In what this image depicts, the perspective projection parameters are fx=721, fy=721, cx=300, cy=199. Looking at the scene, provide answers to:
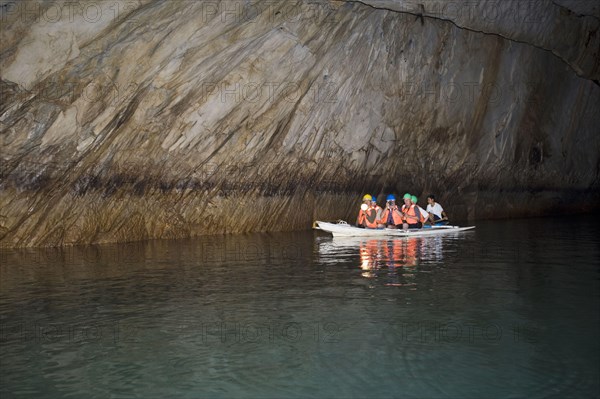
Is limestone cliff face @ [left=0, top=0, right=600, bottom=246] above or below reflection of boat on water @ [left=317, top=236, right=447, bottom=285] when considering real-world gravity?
above

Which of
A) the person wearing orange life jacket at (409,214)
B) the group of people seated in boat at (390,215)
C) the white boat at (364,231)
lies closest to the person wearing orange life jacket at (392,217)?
the group of people seated in boat at (390,215)

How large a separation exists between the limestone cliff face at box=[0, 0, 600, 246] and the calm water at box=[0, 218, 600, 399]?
3.36 meters

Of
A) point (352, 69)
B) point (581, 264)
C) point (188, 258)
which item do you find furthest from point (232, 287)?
point (352, 69)

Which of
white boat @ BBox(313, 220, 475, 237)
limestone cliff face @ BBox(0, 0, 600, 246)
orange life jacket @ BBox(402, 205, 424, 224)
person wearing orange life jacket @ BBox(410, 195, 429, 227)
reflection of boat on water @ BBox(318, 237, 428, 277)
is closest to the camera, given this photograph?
reflection of boat on water @ BBox(318, 237, 428, 277)

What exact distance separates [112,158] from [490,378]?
13719 millimetres

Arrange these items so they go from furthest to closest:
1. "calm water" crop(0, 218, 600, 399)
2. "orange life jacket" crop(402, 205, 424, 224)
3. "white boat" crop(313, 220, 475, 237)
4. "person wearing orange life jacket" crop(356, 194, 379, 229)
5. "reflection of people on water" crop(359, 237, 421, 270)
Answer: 1. "orange life jacket" crop(402, 205, 424, 224)
2. "person wearing orange life jacket" crop(356, 194, 379, 229)
3. "white boat" crop(313, 220, 475, 237)
4. "reflection of people on water" crop(359, 237, 421, 270)
5. "calm water" crop(0, 218, 600, 399)

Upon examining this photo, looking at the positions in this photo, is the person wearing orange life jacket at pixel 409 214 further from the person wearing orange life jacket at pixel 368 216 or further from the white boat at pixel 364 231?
the person wearing orange life jacket at pixel 368 216

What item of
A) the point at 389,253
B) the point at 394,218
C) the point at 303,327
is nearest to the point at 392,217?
the point at 394,218

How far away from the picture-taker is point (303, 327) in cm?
833

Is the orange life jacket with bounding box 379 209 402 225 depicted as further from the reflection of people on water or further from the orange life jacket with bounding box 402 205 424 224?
the reflection of people on water

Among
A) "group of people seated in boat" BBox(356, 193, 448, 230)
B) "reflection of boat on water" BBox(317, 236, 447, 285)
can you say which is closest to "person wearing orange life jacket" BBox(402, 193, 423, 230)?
"group of people seated in boat" BBox(356, 193, 448, 230)

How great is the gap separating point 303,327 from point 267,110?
12635 millimetres

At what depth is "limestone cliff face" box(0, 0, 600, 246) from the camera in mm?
15906

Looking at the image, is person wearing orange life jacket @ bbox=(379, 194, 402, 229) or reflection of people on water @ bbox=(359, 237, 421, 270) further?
person wearing orange life jacket @ bbox=(379, 194, 402, 229)
